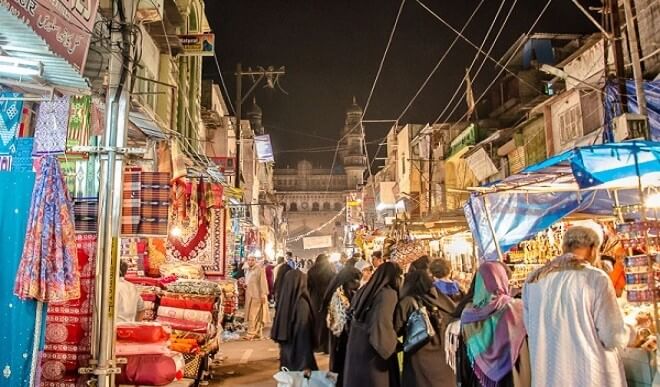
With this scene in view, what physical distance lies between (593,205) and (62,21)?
794 cm

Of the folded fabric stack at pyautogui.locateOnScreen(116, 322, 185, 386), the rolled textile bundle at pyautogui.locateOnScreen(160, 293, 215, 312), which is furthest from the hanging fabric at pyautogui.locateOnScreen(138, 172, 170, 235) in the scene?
the rolled textile bundle at pyautogui.locateOnScreen(160, 293, 215, 312)

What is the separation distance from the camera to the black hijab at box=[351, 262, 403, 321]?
5.53 m

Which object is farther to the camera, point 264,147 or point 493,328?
point 264,147

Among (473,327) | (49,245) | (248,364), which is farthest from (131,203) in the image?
(248,364)

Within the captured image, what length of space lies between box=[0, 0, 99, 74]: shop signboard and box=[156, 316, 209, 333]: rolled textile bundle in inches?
184

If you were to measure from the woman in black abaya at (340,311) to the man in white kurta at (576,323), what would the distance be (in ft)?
8.53

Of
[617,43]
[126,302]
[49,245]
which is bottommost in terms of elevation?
[126,302]

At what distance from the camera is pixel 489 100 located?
27.9m

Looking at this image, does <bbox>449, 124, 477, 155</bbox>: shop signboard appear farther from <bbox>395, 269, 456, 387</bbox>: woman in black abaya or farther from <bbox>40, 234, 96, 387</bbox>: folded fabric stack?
<bbox>40, 234, 96, 387</bbox>: folded fabric stack

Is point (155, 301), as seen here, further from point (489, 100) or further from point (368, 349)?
point (489, 100)

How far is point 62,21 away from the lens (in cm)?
438

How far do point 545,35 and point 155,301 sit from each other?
19.6 meters

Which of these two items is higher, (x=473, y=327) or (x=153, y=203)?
(x=153, y=203)

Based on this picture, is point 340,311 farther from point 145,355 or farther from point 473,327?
point 145,355
